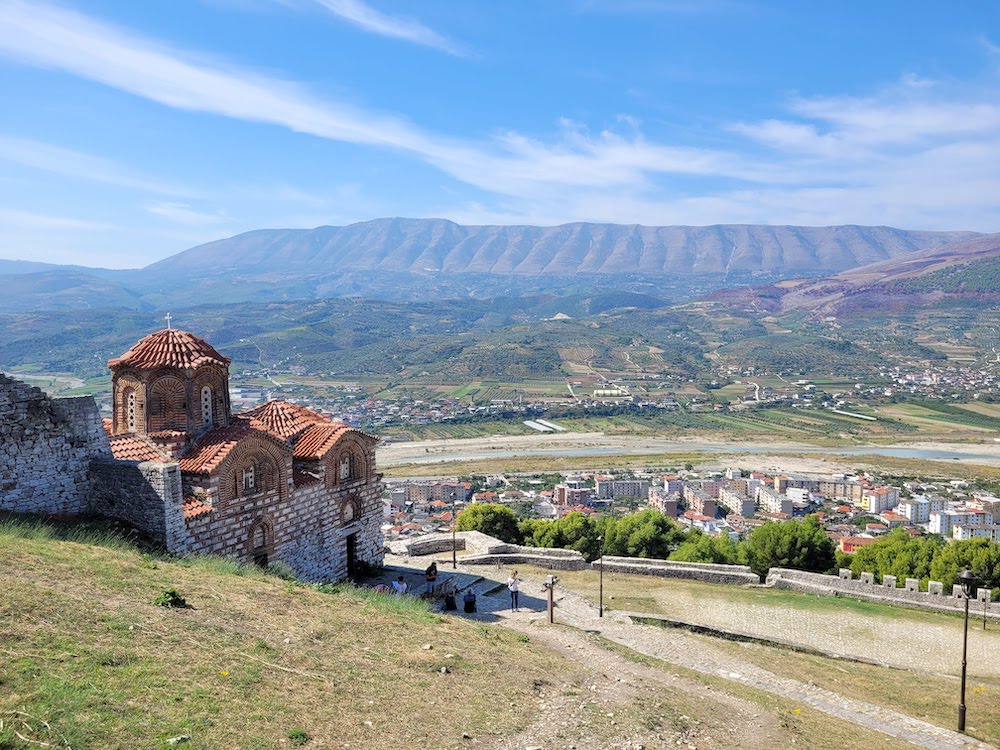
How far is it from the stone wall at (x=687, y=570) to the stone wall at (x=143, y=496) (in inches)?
489

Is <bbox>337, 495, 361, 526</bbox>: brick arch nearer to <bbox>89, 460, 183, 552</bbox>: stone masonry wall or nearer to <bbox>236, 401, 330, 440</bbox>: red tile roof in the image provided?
<bbox>236, 401, 330, 440</bbox>: red tile roof

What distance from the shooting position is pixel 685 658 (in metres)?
14.0

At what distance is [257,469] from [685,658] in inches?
361

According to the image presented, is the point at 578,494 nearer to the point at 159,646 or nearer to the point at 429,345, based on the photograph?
the point at 159,646

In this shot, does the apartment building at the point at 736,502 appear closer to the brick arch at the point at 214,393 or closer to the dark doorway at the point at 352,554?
the dark doorway at the point at 352,554

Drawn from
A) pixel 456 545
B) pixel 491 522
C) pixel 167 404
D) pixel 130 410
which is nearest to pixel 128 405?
pixel 130 410

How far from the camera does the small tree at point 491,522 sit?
26.0m

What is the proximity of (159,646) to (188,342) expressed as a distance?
31.0 ft

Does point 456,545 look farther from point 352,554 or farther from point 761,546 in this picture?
point 761,546

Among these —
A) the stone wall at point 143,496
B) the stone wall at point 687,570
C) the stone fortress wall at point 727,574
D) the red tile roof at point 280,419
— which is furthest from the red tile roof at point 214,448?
the stone wall at point 687,570

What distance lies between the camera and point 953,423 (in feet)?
304

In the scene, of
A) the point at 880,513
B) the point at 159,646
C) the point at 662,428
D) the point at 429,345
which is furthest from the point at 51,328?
the point at 159,646

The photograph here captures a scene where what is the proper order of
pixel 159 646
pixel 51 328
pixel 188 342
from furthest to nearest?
pixel 51 328, pixel 188 342, pixel 159 646

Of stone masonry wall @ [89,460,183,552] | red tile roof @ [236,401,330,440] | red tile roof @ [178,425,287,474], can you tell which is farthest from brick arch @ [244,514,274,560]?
red tile roof @ [236,401,330,440]
